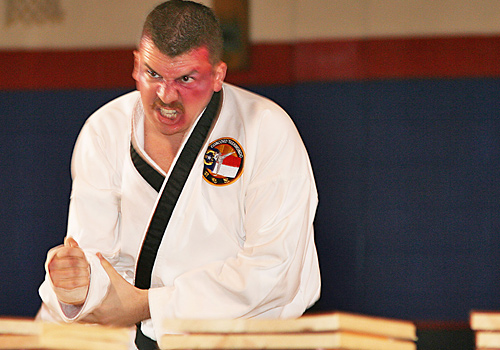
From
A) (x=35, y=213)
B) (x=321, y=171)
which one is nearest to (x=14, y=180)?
(x=35, y=213)

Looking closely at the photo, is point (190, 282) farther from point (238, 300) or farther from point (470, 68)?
point (470, 68)

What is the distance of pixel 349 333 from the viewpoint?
3.65ft

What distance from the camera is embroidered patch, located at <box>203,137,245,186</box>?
2.01 metres

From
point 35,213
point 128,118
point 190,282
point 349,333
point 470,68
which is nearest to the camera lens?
point 349,333

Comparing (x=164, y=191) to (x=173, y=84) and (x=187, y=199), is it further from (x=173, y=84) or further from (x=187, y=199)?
(x=173, y=84)

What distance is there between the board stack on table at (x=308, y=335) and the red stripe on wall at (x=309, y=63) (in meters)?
3.56

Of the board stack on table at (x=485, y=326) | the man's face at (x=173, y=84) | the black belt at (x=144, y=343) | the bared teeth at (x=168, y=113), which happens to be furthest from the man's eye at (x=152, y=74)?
the board stack on table at (x=485, y=326)

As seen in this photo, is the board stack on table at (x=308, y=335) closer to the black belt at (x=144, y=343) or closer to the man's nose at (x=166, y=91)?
the black belt at (x=144, y=343)

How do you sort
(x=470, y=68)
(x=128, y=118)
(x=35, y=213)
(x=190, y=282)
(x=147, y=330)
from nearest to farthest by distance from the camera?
1. (x=190, y=282)
2. (x=147, y=330)
3. (x=128, y=118)
4. (x=470, y=68)
5. (x=35, y=213)

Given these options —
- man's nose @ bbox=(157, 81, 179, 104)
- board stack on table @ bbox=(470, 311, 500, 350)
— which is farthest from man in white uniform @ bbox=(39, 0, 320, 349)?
board stack on table @ bbox=(470, 311, 500, 350)

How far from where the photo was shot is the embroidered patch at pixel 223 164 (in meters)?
2.01

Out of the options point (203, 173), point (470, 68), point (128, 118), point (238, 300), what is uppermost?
point (470, 68)

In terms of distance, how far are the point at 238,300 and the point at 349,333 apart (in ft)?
2.58

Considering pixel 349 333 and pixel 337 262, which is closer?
pixel 349 333
